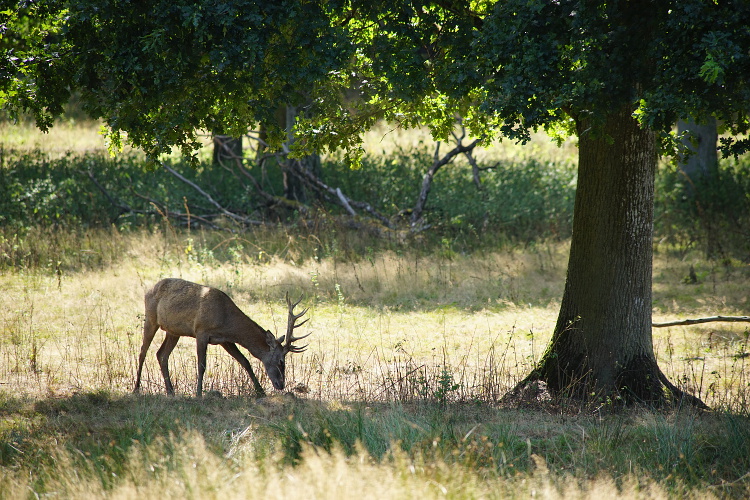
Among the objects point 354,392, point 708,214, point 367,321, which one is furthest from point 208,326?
point 708,214

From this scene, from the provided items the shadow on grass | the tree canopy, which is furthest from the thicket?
the shadow on grass

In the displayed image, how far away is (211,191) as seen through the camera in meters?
20.4

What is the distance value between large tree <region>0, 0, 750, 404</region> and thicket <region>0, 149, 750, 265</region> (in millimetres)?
8031

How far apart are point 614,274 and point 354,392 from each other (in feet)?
11.1

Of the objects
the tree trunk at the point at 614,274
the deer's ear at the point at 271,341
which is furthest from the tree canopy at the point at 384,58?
the deer's ear at the point at 271,341

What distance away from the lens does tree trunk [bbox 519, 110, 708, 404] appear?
7.70 m

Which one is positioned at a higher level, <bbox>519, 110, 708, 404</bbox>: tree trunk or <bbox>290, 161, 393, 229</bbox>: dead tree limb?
<bbox>290, 161, 393, 229</bbox>: dead tree limb

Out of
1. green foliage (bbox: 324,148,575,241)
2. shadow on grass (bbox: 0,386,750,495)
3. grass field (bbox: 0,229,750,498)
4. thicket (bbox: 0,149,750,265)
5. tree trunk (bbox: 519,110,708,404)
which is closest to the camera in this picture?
grass field (bbox: 0,229,750,498)

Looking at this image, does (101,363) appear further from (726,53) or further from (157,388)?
(726,53)

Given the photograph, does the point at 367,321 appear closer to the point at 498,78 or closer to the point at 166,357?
the point at 166,357

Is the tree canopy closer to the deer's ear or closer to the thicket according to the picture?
the deer's ear

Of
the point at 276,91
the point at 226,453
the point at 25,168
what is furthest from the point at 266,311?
the point at 25,168

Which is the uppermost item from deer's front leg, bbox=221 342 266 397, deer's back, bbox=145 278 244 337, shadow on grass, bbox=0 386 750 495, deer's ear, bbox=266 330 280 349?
deer's back, bbox=145 278 244 337

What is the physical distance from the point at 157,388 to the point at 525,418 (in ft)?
14.8
